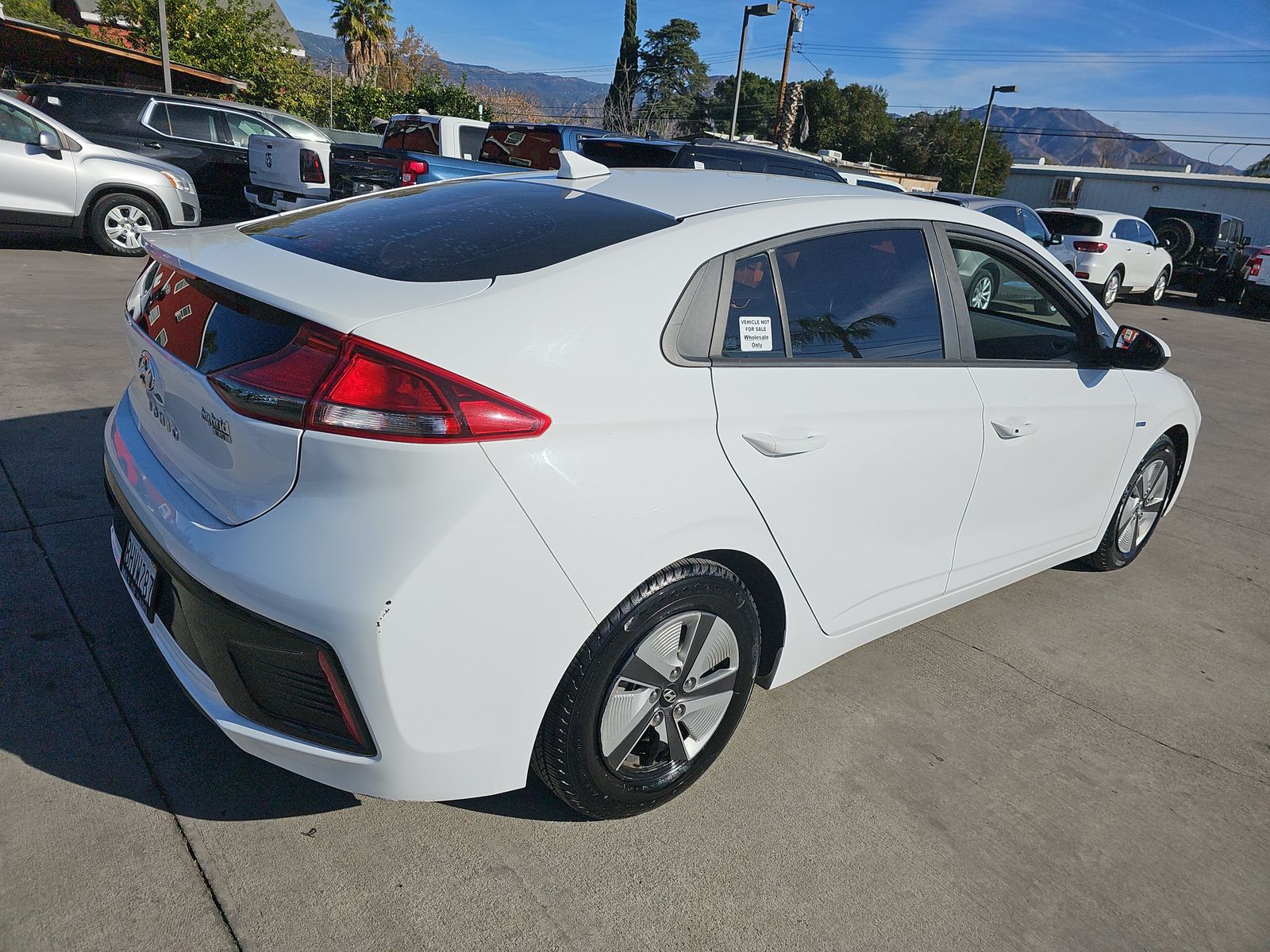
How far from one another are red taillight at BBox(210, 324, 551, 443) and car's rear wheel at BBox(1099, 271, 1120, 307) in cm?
1568

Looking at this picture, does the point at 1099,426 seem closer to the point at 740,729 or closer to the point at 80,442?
the point at 740,729

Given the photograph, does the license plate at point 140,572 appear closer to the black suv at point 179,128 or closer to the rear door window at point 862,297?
the rear door window at point 862,297


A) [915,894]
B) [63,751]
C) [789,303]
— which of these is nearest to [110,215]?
[63,751]

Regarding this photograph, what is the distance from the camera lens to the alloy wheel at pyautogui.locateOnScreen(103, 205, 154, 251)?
9914mm

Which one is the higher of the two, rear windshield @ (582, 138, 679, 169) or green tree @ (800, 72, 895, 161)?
green tree @ (800, 72, 895, 161)

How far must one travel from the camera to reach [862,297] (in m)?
2.71

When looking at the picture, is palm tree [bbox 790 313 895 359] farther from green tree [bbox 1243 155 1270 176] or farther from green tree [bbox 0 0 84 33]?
green tree [bbox 1243 155 1270 176]

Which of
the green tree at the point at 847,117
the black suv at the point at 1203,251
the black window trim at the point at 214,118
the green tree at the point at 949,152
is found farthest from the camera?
the green tree at the point at 847,117

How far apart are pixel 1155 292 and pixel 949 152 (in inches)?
1430

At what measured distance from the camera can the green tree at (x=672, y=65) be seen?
200ft

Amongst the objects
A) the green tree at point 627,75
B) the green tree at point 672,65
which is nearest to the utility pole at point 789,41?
the green tree at point 627,75

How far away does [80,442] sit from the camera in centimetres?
438

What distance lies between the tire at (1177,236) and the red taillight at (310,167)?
1726 cm

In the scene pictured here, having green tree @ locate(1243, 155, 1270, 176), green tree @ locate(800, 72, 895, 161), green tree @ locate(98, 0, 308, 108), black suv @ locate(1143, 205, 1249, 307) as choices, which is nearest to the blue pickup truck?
black suv @ locate(1143, 205, 1249, 307)
